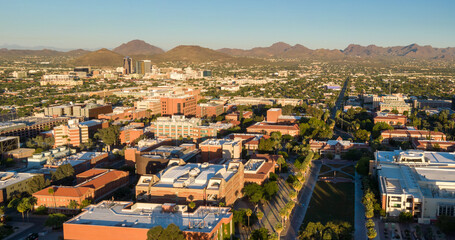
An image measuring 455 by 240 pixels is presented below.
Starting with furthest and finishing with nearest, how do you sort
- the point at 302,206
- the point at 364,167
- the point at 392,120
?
1. the point at 392,120
2. the point at 364,167
3. the point at 302,206

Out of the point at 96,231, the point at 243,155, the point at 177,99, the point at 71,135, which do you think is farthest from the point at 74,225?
the point at 177,99

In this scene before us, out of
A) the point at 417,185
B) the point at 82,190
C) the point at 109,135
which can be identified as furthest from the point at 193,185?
the point at 109,135

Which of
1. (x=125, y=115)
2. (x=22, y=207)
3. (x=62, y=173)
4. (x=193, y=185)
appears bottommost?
(x=22, y=207)

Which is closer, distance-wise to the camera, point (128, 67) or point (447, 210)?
point (447, 210)

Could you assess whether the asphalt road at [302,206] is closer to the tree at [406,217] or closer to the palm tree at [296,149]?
the palm tree at [296,149]

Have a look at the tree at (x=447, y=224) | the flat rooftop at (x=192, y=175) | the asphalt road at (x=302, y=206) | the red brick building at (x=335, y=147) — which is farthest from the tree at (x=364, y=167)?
the flat rooftop at (x=192, y=175)

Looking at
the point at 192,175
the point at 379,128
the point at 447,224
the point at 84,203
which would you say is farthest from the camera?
the point at 379,128

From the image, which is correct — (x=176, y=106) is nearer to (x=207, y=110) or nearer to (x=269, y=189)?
(x=207, y=110)
